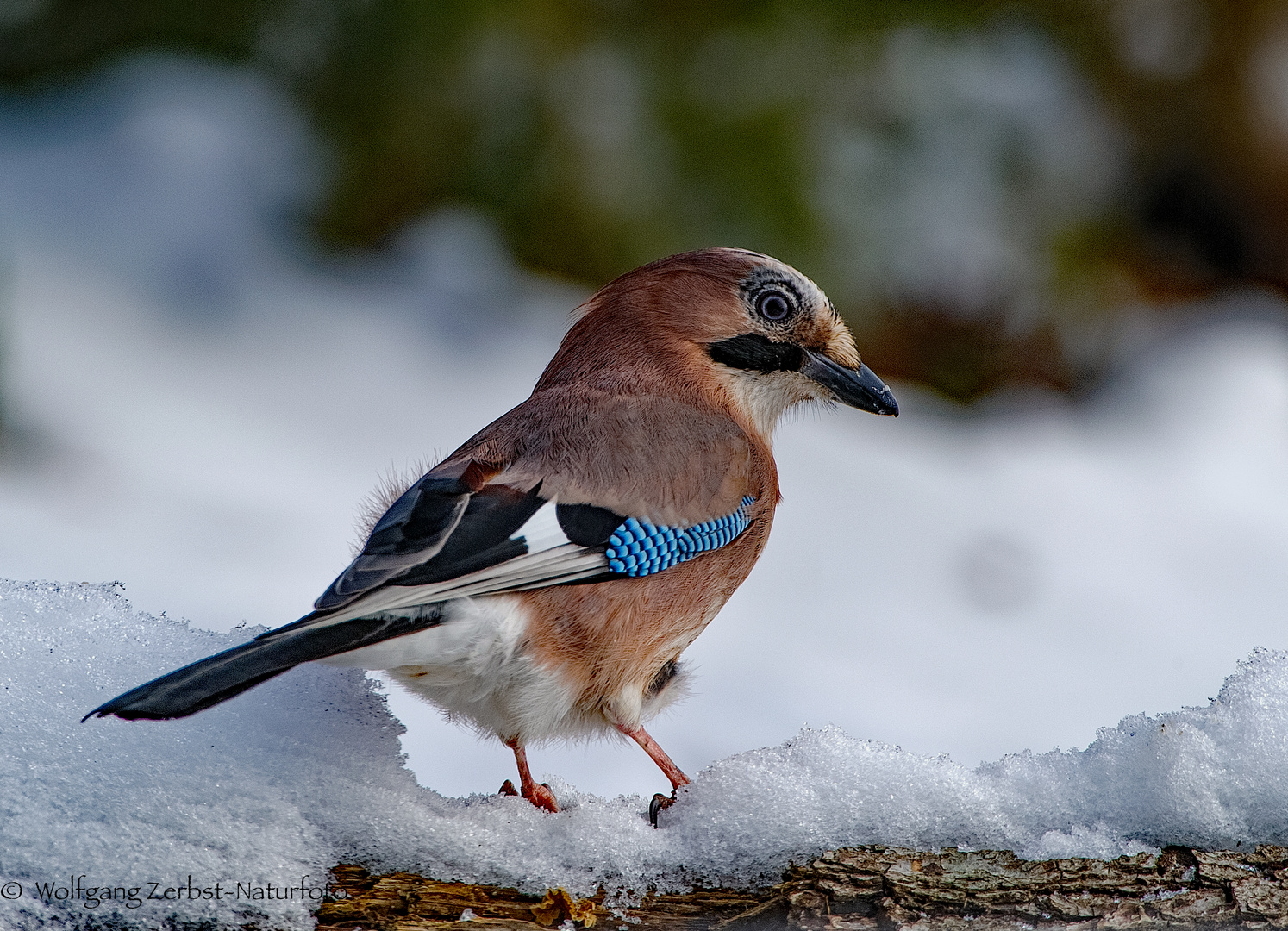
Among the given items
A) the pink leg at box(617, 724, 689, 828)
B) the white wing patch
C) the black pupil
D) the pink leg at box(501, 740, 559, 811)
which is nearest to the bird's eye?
the black pupil

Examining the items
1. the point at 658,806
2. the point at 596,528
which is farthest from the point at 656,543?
the point at 658,806

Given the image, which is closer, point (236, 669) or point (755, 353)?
point (236, 669)

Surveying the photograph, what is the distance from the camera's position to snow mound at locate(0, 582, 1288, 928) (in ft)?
5.41

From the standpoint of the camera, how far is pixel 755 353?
266cm

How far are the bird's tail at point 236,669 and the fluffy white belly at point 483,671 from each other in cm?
3

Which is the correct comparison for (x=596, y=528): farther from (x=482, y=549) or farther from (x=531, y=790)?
(x=531, y=790)

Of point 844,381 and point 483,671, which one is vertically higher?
point 844,381

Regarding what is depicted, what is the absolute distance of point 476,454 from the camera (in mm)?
2166

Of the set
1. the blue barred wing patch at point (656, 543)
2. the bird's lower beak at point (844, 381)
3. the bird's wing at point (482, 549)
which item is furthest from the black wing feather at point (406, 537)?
the bird's lower beak at point (844, 381)

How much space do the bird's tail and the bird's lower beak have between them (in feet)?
4.23

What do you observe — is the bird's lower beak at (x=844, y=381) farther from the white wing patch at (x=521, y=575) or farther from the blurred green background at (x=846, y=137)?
the blurred green background at (x=846, y=137)

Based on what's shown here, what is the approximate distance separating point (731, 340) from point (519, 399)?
222 centimetres

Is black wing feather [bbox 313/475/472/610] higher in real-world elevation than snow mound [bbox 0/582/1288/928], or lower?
higher

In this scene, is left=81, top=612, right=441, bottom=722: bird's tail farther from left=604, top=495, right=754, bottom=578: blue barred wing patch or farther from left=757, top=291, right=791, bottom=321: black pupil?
left=757, top=291, right=791, bottom=321: black pupil
